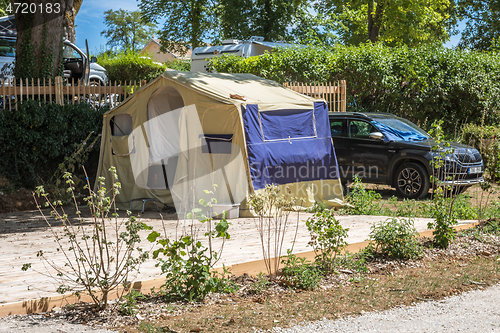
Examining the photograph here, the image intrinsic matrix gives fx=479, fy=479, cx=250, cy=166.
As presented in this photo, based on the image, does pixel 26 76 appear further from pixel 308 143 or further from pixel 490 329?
pixel 490 329

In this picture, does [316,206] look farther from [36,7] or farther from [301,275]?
[36,7]

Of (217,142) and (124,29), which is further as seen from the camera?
(124,29)

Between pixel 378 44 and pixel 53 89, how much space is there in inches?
399

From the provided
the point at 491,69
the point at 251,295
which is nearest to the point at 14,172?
the point at 251,295

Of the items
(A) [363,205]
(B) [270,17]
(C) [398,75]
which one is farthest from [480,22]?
(A) [363,205]

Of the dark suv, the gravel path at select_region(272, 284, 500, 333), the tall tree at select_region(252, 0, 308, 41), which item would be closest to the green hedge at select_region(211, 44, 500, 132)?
the dark suv

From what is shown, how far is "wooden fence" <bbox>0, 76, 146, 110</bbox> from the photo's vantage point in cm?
964

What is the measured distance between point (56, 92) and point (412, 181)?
7670 millimetres

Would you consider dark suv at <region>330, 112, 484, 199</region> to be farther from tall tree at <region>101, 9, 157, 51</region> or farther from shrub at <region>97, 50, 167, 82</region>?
tall tree at <region>101, 9, 157, 51</region>

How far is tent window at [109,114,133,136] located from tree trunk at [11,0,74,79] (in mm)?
2583

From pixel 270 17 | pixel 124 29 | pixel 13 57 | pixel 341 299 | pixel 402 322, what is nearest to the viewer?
pixel 402 322

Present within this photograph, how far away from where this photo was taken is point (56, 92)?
10117 mm

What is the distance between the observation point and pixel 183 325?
11.9 ft

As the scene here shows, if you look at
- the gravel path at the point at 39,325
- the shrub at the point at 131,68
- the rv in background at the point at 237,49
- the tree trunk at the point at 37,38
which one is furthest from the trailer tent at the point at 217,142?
the shrub at the point at 131,68
